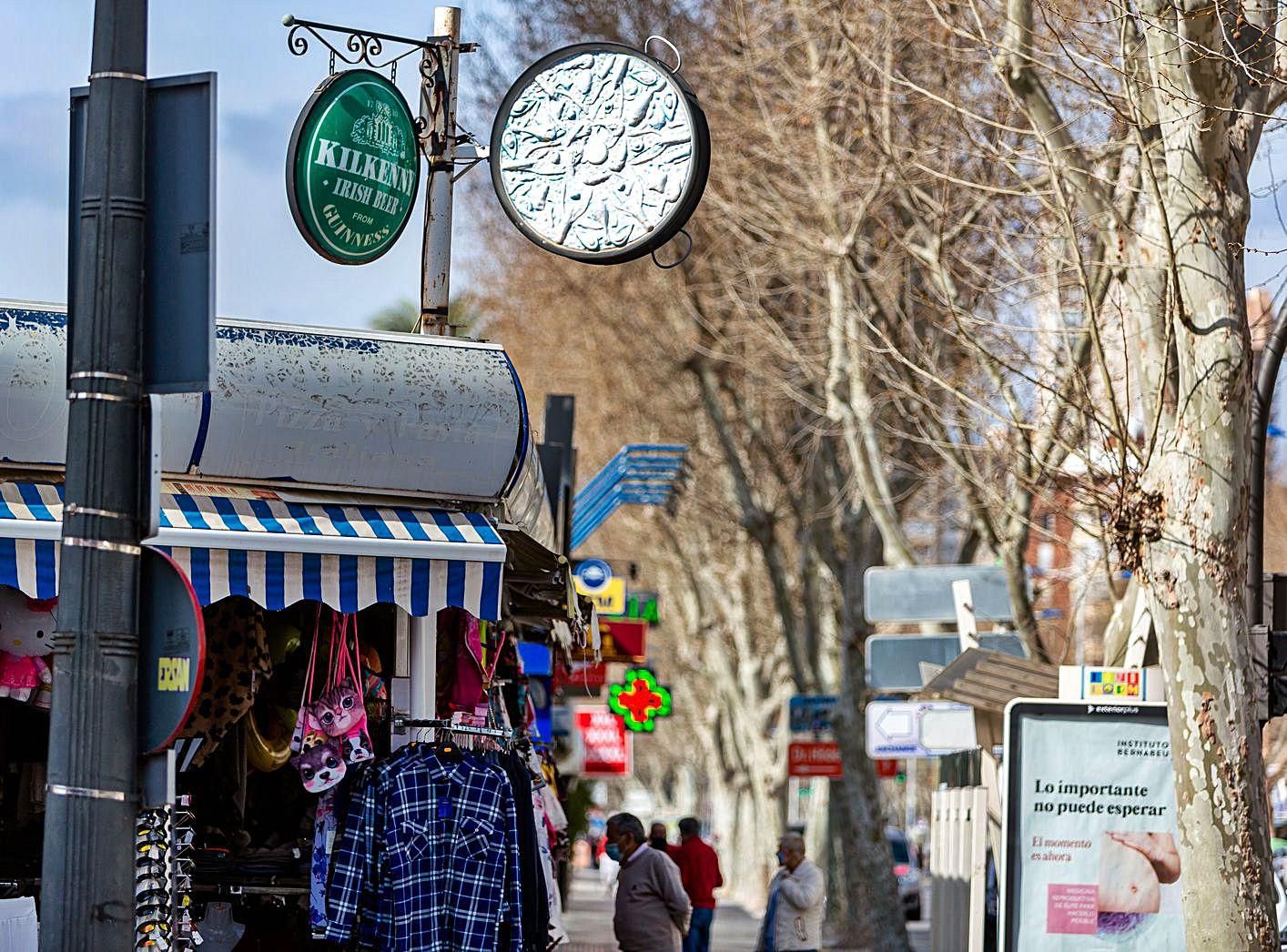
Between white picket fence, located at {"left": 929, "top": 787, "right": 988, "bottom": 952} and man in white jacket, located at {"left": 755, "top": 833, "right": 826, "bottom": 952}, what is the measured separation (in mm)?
998

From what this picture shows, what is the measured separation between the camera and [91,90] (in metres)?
4.91

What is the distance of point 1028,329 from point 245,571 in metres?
6.39

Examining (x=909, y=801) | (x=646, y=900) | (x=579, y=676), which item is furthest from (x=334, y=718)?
(x=909, y=801)

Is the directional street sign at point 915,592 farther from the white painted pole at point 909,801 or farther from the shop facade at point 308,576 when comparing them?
the white painted pole at point 909,801

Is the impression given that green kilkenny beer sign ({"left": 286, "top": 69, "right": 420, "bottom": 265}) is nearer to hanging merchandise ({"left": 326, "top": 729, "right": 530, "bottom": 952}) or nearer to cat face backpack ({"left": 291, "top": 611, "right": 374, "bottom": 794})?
cat face backpack ({"left": 291, "top": 611, "right": 374, "bottom": 794})

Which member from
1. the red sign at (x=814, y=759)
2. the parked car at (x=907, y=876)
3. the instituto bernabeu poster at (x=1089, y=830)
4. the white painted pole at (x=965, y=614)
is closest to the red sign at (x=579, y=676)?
the red sign at (x=814, y=759)

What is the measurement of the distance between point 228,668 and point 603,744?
728 inches

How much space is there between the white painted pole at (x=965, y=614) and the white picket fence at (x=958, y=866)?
1158 mm

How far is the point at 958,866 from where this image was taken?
13953 millimetres

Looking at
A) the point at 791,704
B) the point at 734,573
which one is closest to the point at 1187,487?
the point at 791,704

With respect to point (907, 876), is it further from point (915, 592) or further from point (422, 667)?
point (422, 667)

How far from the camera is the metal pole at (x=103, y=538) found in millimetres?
4609

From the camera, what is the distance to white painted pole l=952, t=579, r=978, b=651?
14922mm

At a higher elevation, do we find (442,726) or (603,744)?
(442,726)
